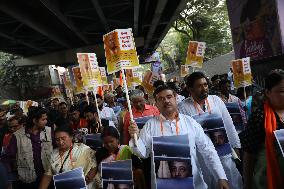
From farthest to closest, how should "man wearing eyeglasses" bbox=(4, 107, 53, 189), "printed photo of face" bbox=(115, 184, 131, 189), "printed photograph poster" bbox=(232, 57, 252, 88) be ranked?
"printed photograph poster" bbox=(232, 57, 252, 88) < "man wearing eyeglasses" bbox=(4, 107, 53, 189) < "printed photo of face" bbox=(115, 184, 131, 189)

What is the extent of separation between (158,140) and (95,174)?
3.96 feet

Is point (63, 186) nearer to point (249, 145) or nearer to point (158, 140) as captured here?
point (158, 140)

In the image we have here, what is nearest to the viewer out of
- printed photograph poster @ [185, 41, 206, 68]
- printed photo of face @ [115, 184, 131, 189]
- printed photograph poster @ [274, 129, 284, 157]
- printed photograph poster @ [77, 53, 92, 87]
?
printed photograph poster @ [274, 129, 284, 157]

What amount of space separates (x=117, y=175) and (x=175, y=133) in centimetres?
89

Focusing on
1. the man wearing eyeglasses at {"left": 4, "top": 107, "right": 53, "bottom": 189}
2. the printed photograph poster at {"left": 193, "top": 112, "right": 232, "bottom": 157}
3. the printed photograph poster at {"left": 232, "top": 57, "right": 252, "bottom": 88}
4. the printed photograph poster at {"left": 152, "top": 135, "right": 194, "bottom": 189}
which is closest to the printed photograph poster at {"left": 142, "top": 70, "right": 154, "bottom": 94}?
the printed photograph poster at {"left": 232, "top": 57, "right": 252, "bottom": 88}

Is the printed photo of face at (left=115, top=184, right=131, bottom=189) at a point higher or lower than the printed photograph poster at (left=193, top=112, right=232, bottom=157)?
lower

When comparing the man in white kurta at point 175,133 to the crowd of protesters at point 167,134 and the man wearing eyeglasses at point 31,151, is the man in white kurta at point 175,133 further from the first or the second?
the man wearing eyeglasses at point 31,151

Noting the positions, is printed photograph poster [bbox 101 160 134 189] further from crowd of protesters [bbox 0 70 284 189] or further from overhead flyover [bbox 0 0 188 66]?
overhead flyover [bbox 0 0 188 66]

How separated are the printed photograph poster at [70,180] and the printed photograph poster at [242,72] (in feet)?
17.3

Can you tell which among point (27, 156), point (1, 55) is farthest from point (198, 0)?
point (27, 156)

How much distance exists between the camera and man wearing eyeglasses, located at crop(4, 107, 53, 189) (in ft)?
19.6

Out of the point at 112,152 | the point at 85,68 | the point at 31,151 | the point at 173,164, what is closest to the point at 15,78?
the point at 85,68

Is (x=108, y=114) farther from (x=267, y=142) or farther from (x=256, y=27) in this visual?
(x=256, y=27)

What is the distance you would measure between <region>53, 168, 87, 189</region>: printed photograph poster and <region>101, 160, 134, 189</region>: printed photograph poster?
235 mm
